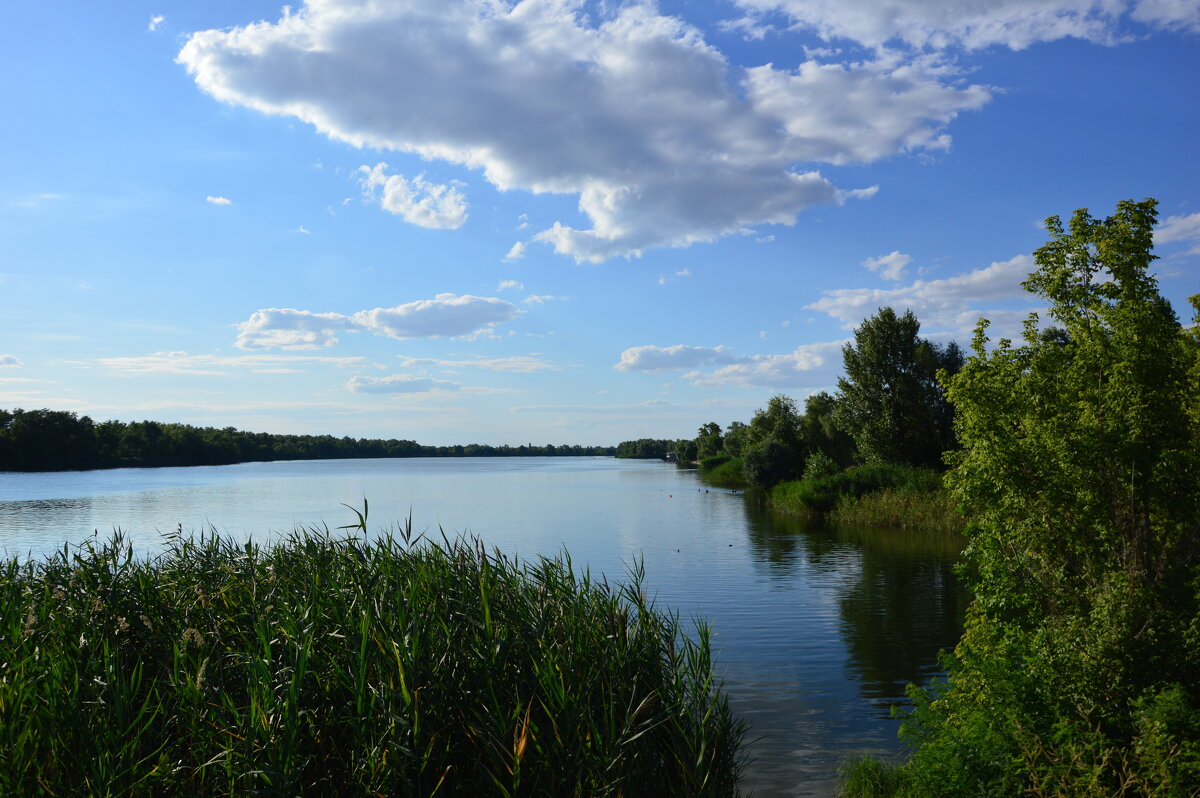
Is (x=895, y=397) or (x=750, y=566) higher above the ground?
(x=895, y=397)

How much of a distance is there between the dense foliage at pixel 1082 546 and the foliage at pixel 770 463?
51.1 meters

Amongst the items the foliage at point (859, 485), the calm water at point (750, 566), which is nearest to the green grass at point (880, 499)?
the foliage at point (859, 485)

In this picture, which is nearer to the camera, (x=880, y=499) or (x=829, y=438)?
(x=880, y=499)

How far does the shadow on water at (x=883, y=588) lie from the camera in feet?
53.7

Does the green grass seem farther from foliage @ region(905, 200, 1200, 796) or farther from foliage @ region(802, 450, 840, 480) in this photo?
foliage @ region(905, 200, 1200, 796)

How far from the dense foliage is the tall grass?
314 cm

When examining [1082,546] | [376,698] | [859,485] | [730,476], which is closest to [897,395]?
[859,485]

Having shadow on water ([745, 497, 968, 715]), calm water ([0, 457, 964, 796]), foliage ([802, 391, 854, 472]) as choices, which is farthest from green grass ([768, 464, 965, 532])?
foliage ([802, 391, 854, 472])

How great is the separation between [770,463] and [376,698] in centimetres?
5594

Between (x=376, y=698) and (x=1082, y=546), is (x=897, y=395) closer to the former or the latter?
(x=1082, y=546)

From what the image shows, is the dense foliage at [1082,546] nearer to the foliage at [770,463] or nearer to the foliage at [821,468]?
the foliage at [821,468]

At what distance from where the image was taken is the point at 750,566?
2966 cm

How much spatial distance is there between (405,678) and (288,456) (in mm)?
191949

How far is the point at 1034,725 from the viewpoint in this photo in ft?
28.1
